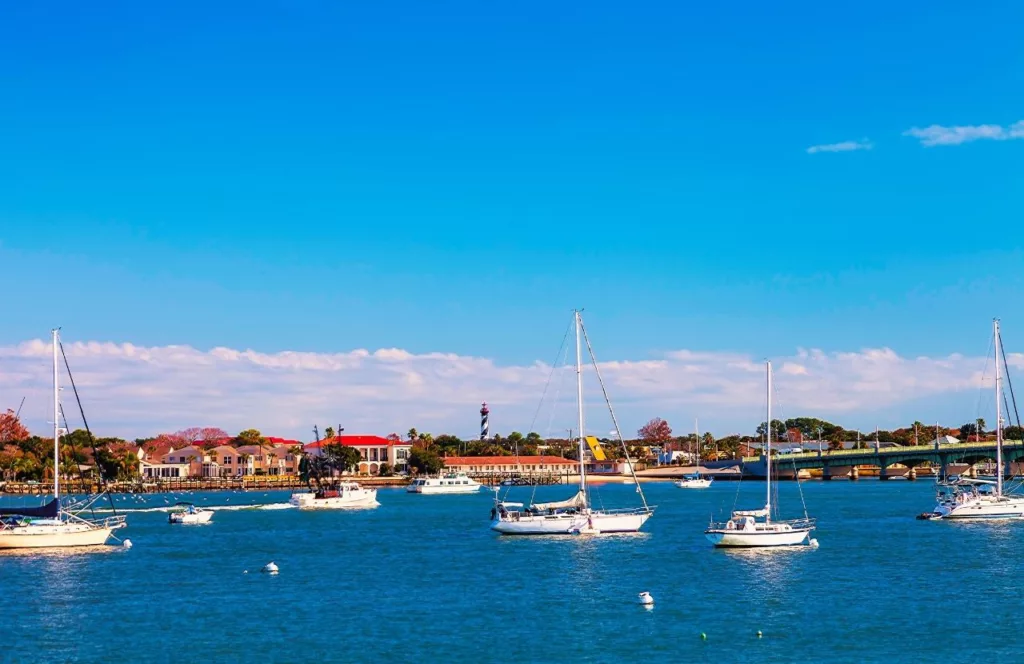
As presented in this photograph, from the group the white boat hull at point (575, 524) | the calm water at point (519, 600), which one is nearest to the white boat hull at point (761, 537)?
the calm water at point (519, 600)

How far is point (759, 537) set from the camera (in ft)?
276

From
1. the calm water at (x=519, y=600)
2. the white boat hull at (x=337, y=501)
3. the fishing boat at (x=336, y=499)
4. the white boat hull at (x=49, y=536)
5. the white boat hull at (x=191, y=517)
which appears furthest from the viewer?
the fishing boat at (x=336, y=499)

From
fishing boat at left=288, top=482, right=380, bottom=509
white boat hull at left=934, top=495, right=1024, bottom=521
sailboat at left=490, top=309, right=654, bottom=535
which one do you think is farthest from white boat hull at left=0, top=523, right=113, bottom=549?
white boat hull at left=934, top=495, right=1024, bottom=521

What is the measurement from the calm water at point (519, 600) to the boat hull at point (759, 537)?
4.41ft

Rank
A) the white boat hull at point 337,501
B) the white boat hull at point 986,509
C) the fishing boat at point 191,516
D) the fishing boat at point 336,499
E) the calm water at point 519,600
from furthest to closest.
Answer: the fishing boat at point 336,499
the white boat hull at point 337,501
the fishing boat at point 191,516
the white boat hull at point 986,509
the calm water at point 519,600

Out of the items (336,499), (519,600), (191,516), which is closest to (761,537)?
(519,600)

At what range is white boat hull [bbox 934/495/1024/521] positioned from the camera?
115750 millimetres

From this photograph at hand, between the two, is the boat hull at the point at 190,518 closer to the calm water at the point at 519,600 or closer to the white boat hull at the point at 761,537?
the calm water at the point at 519,600

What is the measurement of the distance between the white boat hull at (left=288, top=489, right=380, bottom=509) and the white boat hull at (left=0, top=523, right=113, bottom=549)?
6899cm

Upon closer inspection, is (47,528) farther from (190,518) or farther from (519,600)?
(519,600)

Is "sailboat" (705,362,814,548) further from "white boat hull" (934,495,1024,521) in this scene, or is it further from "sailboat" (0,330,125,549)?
"sailboat" (0,330,125,549)

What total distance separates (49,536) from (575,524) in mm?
42834

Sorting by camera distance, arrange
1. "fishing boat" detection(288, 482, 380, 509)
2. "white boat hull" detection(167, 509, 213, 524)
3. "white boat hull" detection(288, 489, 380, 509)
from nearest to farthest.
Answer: "white boat hull" detection(167, 509, 213, 524)
"white boat hull" detection(288, 489, 380, 509)
"fishing boat" detection(288, 482, 380, 509)

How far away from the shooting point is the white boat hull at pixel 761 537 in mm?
83938
